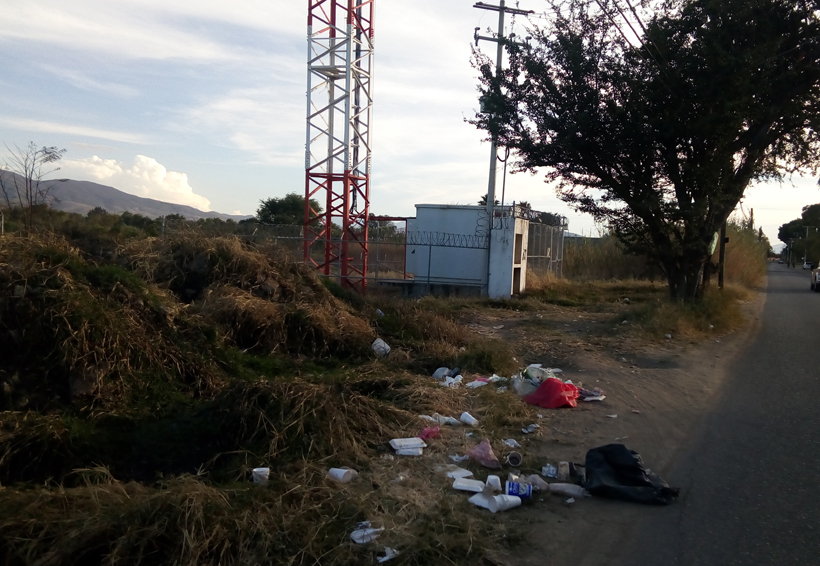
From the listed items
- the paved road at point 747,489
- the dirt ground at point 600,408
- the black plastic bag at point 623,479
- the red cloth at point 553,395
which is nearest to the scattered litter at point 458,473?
the dirt ground at point 600,408

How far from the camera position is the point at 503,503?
15.7 ft

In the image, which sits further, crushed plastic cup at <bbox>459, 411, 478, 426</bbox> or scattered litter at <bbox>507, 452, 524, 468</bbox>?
crushed plastic cup at <bbox>459, 411, 478, 426</bbox>

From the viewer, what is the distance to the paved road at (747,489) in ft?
14.0

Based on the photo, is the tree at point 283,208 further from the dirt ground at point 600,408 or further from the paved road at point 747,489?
the paved road at point 747,489

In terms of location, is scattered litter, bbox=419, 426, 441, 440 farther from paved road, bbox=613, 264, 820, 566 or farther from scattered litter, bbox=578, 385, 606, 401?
scattered litter, bbox=578, 385, 606, 401

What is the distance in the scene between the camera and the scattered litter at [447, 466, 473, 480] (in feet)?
17.4

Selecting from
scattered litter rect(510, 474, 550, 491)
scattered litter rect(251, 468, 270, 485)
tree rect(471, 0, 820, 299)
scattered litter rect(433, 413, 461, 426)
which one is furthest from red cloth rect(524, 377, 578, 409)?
tree rect(471, 0, 820, 299)

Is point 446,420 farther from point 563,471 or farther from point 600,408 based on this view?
point 600,408

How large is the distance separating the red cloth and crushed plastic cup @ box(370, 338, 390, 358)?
8.58ft

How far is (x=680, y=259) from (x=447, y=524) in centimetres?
1413

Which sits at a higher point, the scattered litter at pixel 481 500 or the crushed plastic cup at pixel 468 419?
the crushed plastic cup at pixel 468 419

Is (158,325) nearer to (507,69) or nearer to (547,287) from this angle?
(507,69)

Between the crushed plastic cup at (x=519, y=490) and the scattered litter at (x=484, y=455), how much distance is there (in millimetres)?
544

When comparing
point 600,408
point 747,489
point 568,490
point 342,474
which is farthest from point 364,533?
point 600,408
